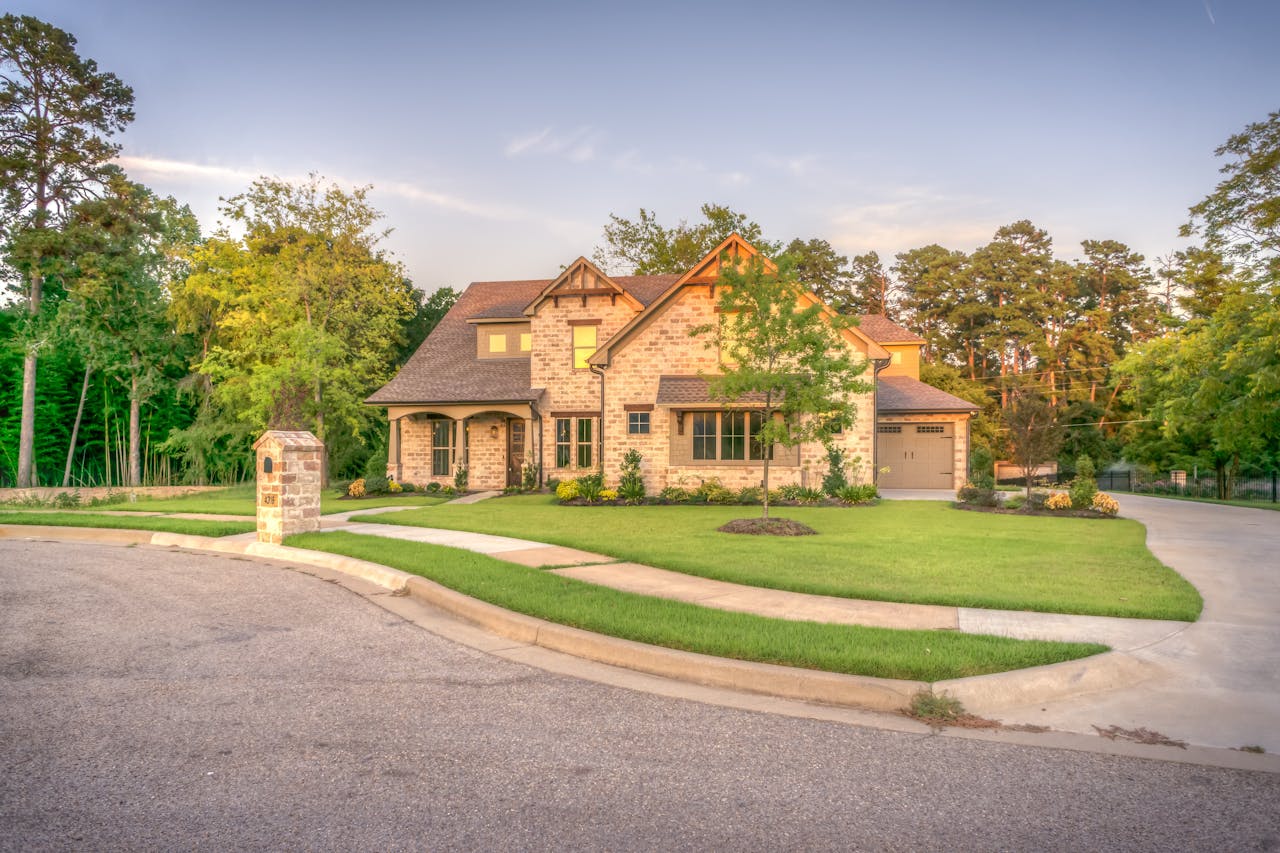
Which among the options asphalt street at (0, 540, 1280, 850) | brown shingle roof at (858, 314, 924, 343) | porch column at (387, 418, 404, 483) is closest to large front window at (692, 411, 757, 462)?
brown shingle roof at (858, 314, 924, 343)

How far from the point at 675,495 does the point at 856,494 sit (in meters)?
5.03

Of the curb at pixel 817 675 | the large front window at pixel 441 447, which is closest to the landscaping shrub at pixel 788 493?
the large front window at pixel 441 447

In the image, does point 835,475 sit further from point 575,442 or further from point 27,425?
point 27,425

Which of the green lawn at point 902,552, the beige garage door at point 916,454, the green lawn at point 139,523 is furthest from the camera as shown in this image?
the beige garage door at point 916,454

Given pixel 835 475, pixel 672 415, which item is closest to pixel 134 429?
pixel 672 415

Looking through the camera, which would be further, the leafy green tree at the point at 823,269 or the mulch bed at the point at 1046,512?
the leafy green tree at the point at 823,269

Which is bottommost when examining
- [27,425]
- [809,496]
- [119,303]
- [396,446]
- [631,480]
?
[809,496]

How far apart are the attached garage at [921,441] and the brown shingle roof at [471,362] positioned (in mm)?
9506

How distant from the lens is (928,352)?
53.1 metres

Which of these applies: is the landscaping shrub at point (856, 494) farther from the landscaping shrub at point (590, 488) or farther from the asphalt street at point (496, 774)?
the asphalt street at point (496, 774)

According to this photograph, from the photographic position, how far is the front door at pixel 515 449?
25.8 m

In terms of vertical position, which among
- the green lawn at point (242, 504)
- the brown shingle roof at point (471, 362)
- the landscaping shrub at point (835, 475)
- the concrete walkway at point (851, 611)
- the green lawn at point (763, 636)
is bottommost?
the green lawn at point (242, 504)

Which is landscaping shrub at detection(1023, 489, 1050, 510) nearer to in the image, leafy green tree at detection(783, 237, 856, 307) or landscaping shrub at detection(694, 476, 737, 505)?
landscaping shrub at detection(694, 476, 737, 505)

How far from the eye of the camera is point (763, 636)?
6148 mm
